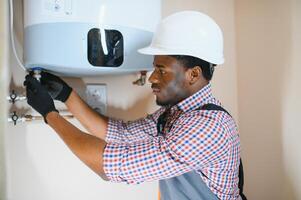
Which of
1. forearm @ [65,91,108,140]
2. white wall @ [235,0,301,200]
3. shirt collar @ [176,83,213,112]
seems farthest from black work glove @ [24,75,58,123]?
white wall @ [235,0,301,200]

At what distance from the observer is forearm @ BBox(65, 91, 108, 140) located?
996 mm

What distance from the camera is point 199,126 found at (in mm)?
765

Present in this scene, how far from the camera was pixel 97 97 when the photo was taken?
44.2 inches

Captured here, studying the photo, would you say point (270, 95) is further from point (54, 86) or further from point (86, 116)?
point (54, 86)

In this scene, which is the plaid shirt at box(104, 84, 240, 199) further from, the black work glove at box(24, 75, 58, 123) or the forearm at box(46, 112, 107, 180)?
the black work glove at box(24, 75, 58, 123)

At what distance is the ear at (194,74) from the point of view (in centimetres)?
90

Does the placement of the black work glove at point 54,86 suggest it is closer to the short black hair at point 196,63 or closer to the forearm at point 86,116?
the forearm at point 86,116

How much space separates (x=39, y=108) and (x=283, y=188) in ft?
3.24

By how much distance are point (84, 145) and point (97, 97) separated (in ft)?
1.22

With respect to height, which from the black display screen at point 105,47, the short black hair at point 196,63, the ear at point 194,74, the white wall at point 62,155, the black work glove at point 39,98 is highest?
the black display screen at point 105,47

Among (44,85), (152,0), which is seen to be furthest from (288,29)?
(44,85)

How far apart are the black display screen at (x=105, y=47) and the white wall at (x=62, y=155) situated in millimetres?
254

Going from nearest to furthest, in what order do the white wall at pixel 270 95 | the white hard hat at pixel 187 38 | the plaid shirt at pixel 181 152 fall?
the plaid shirt at pixel 181 152
the white hard hat at pixel 187 38
the white wall at pixel 270 95

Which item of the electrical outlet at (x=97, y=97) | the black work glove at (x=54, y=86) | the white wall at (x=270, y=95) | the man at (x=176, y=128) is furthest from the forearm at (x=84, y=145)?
the white wall at (x=270, y=95)
